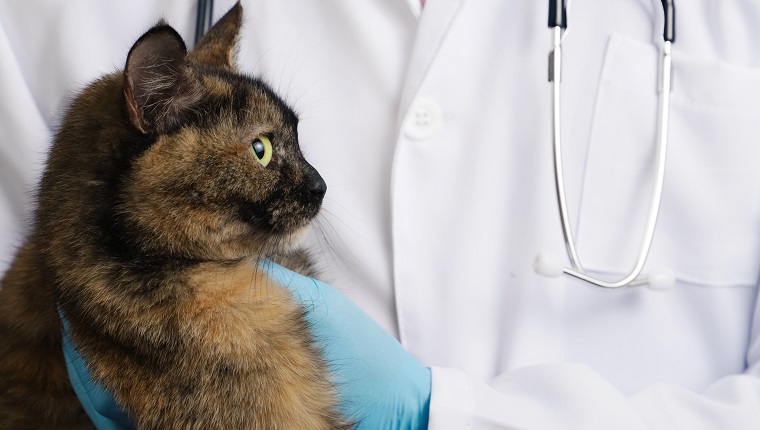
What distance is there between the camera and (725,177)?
2.97 feet

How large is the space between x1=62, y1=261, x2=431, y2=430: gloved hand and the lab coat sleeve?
0.04m

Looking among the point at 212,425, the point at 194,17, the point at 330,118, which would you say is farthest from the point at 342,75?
the point at 212,425

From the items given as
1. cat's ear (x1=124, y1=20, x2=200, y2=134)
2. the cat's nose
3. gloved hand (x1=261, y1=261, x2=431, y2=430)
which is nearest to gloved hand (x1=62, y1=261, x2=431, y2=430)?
gloved hand (x1=261, y1=261, x2=431, y2=430)

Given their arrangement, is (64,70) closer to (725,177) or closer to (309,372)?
(309,372)

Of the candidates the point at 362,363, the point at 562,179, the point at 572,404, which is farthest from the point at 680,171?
the point at 362,363

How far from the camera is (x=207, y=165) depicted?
→ 65 centimetres

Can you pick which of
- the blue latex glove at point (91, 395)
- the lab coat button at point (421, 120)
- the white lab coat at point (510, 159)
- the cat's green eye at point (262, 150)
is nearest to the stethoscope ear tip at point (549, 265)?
the white lab coat at point (510, 159)

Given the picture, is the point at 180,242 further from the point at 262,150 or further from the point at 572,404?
the point at 572,404

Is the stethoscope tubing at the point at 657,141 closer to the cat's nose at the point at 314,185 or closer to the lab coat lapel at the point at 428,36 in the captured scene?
the lab coat lapel at the point at 428,36

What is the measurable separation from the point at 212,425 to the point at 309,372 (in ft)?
0.39

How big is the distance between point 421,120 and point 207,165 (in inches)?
13.2

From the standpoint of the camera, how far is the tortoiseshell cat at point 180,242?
2.09 feet

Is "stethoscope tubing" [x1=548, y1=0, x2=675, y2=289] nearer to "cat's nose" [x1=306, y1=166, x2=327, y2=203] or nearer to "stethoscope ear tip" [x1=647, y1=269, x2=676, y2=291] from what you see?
"stethoscope ear tip" [x1=647, y1=269, x2=676, y2=291]

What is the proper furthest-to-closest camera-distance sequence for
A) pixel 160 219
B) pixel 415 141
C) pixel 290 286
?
1. pixel 415 141
2. pixel 290 286
3. pixel 160 219
